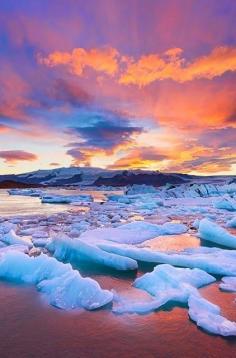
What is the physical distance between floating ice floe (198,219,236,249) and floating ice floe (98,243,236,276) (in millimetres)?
1128

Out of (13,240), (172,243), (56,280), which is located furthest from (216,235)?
(56,280)

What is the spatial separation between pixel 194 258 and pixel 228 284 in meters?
0.86

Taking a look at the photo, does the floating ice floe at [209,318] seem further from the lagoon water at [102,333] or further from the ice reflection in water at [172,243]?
the ice reflection in water at [172,243]

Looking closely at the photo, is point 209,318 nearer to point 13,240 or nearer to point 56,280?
point 56,280

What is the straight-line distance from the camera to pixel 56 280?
13.0 ft

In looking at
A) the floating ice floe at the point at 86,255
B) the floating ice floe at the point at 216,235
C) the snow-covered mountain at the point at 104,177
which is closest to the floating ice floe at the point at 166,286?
the floating ice floe at the point at 86,255

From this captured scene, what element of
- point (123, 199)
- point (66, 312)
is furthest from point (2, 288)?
point (123, 199)

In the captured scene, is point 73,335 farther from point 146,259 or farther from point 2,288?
point 146,259

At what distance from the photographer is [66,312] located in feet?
11.1

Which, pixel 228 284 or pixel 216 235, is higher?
pixel 216 235

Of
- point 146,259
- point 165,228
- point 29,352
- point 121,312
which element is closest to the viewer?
point 29,352

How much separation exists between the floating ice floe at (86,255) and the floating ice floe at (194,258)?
0.45 meters

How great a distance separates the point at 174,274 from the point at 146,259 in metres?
1.22

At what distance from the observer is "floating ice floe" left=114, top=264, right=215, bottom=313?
3.43 meters
